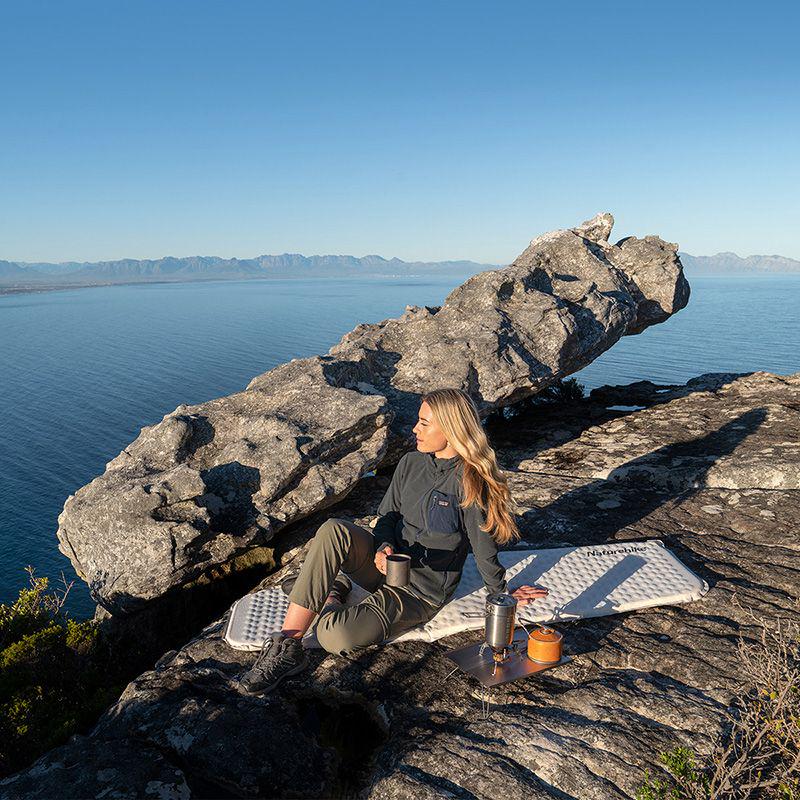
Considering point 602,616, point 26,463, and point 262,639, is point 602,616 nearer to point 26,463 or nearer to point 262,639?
point 262,639

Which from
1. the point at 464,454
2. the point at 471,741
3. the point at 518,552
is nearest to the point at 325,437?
the point at 518,552

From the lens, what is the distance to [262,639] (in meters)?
6.49

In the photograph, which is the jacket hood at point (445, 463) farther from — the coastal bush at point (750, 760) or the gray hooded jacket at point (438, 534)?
the coastal bush at point (750, 760)

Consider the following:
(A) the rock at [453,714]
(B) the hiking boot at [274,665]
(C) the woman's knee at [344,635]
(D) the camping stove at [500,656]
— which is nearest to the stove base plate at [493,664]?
(D) the camping stove at [500,656]

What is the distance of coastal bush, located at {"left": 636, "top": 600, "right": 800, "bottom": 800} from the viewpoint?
4098 mm

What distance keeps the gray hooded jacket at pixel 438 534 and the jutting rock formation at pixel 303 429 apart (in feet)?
10.9

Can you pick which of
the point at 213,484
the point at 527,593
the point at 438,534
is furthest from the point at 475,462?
the point at 213,484

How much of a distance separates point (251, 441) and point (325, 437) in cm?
122

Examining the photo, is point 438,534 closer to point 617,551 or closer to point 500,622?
point 500,622

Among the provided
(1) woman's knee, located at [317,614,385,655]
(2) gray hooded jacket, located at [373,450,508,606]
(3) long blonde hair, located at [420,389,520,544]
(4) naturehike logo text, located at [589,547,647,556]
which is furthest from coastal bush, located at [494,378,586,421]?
(1) woman's knee, located at [317,614,385,655]

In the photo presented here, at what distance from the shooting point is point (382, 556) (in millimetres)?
6246

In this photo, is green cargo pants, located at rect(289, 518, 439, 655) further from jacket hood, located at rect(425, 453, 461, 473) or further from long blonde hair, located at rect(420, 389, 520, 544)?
long blonde hair, located at rect(420, 389, 520, 544)

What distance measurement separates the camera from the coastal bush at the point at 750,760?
410 centimetres

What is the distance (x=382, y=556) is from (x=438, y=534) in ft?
2.10
